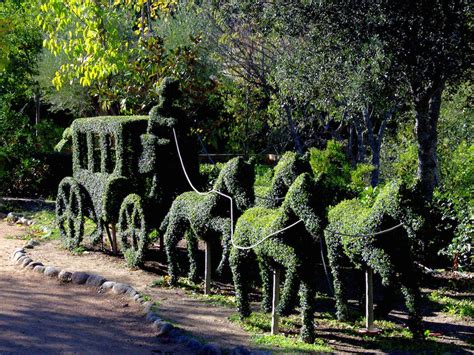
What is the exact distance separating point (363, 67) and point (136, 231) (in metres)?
4.48

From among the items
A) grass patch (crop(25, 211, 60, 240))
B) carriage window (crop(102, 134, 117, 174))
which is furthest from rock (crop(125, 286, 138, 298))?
grass patch (crop(25, 211, 60, 240))

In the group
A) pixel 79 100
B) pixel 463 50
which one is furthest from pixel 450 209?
pixel 79 100

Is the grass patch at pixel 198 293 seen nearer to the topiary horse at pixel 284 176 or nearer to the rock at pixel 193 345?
the topiary horse at pixel 284 176

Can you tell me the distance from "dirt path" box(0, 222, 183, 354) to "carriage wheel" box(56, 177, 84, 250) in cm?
154

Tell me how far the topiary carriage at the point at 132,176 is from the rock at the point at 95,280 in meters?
0.74

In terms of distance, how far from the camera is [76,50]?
440 inches

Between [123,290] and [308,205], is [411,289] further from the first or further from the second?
[123,290]

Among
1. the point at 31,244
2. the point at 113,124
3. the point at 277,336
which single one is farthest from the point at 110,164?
the point at 277,336

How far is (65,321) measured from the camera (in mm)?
7852

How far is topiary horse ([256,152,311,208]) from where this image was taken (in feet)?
26.9

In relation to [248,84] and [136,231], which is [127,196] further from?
[248,84]

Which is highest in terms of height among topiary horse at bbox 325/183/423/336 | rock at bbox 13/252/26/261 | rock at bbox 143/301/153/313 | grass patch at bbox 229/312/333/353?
topiary horse at bbox 325/183/423/336

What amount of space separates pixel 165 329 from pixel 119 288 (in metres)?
1.92

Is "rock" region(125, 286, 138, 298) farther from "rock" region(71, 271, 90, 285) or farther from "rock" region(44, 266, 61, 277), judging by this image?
"rock" region(44, 266, 61, 277)
